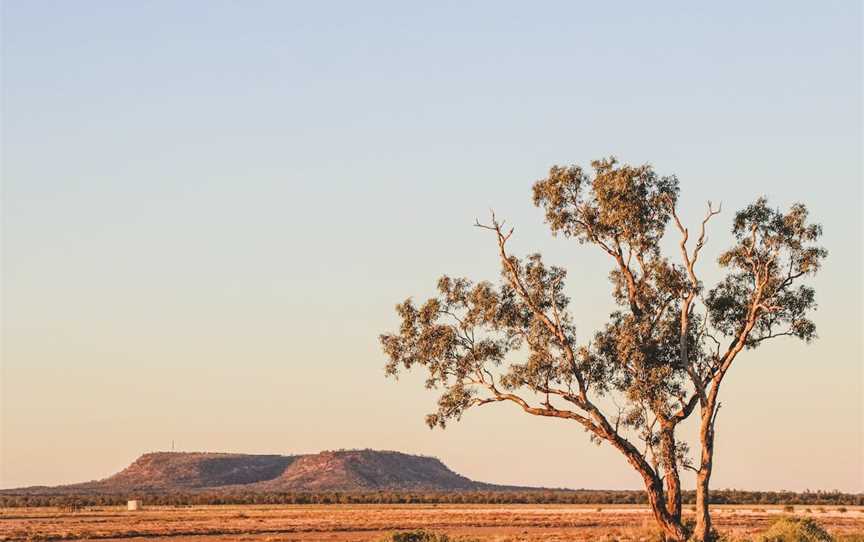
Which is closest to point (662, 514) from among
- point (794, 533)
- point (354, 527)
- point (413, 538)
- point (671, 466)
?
point (671, 466)

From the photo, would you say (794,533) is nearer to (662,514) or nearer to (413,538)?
(662,514)

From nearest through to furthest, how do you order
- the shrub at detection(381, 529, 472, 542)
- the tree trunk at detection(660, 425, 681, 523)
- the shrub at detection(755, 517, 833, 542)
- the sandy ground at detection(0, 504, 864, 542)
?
the shrub at detection(381, 529, 472, 542) < the shrub at detection(755, 517, 833, 542) < the tree trunk at detection(660, 425, 681, 523) < the sandy ground at detection(0, 504, 864, 542)

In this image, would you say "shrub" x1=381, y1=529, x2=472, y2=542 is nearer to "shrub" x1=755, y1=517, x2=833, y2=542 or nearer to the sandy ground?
"shrub" x1=755, y1=517, x2=833, y2=542

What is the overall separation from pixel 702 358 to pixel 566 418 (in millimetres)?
6016

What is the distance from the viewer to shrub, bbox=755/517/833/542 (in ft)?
159

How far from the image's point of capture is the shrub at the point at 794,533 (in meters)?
48.4

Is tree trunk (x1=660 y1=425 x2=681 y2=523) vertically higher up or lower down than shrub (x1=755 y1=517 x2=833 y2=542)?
higher up

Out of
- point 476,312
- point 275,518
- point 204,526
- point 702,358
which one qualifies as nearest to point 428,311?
point 476,312

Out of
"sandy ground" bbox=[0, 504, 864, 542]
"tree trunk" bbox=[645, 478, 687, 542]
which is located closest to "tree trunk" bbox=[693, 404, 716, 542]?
"tree trunk" bbox=[645, 478, 687, 542]

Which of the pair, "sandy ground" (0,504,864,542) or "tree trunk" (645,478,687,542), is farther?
"sandy ground" (0,504,864,542)

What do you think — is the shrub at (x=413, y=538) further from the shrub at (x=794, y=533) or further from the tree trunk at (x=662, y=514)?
the shrub at (x=794, y=533)

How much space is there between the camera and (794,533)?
49031 mm

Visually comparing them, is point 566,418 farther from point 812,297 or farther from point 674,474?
point 812,297

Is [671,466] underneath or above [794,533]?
above
